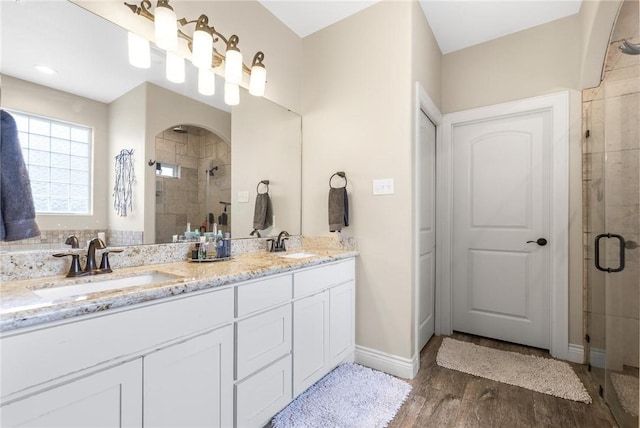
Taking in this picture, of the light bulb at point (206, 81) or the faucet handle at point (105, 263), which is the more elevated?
the light bulb at point (206, 81)

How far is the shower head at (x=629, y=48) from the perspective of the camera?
143cm

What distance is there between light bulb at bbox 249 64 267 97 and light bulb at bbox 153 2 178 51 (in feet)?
1.88

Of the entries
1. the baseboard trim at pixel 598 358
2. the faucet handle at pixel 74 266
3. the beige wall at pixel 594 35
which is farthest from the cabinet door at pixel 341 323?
the beige wall at pixel 594 35

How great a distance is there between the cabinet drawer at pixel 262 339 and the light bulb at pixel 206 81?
4.61 feet

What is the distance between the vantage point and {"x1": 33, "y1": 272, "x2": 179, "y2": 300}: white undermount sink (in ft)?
3.59

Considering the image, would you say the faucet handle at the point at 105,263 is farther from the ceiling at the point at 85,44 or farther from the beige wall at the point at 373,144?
A: the beige wall at the point at 373,144

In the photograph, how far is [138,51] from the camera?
1477 millimetres

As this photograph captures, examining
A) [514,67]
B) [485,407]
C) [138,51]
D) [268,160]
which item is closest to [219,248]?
[268,160]

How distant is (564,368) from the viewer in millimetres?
2137

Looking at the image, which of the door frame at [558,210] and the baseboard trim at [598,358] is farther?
the door frame at [558,210]

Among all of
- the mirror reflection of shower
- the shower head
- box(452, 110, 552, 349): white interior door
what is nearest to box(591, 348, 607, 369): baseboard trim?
box(452, 110, 552, 349): white interior door

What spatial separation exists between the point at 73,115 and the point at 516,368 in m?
3.09

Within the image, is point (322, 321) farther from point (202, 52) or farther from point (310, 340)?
point (202, 52)

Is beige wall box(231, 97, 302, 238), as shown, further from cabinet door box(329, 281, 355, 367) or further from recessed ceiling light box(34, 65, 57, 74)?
recessed ceiling light box(34, 65, 57, 74)
